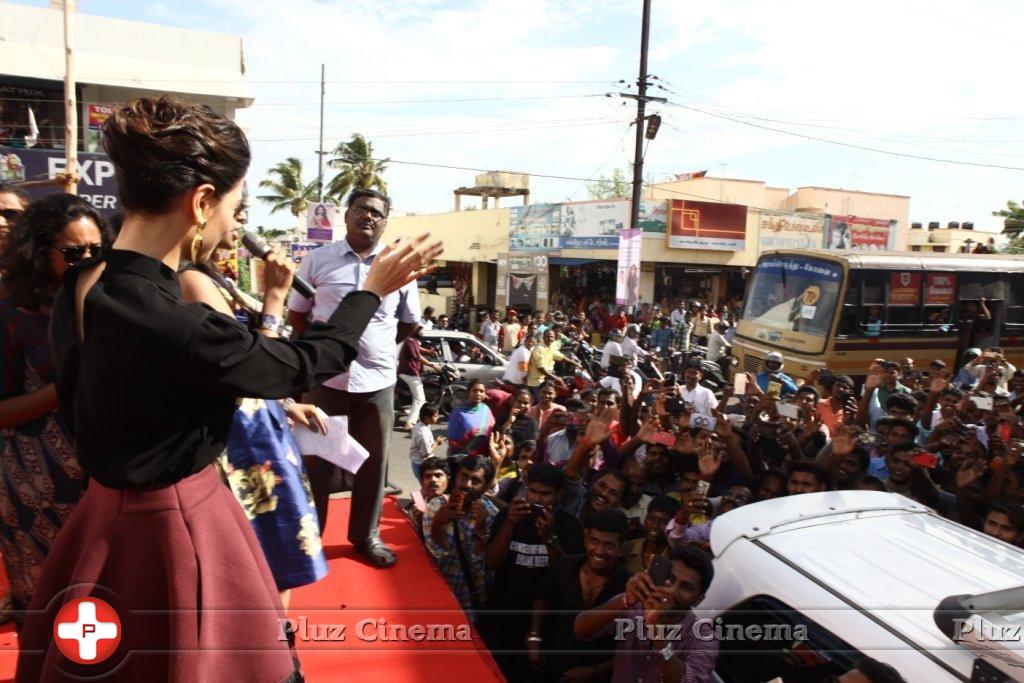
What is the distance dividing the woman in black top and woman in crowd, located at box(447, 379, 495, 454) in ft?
16.1

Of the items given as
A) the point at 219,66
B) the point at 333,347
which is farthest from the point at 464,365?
the point at 219,66

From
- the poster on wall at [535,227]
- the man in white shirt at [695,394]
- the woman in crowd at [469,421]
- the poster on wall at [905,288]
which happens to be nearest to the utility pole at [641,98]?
the poster on wall at [905,288]

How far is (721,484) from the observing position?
466 cm

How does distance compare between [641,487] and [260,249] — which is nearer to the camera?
[260,249]

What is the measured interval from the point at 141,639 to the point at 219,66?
1940 cm

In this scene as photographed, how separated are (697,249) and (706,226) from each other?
0.69m

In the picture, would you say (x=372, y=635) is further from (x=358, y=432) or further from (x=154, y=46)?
(x=154, y=46)

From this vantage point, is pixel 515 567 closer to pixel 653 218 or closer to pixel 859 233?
pixel 653 218

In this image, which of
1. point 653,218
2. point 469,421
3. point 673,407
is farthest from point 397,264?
point 653,218

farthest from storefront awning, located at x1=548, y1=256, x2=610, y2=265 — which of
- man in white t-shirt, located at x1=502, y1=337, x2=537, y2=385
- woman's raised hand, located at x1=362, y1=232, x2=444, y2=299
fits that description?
woman's raised hand, located at x1=362, y1=232, x2=444, y2=299

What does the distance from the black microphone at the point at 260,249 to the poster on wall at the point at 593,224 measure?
62.9 feet

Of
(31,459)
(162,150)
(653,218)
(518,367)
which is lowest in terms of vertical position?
(518,367)

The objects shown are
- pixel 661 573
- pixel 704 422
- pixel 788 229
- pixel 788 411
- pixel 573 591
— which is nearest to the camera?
pixel 661 573

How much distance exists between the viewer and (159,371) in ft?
3.64
